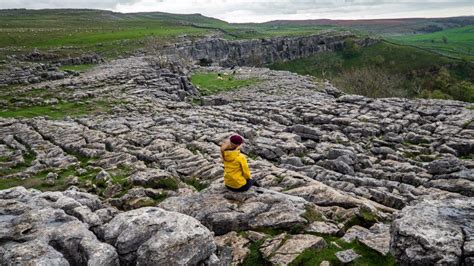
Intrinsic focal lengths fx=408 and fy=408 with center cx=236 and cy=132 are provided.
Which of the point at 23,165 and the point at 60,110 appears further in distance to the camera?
the point at 60,110

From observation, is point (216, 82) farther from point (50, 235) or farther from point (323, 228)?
point (50, 235)

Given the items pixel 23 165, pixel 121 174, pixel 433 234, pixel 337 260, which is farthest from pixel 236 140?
pixel 23 165

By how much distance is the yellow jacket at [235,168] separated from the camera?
1859cm

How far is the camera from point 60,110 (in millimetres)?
44406

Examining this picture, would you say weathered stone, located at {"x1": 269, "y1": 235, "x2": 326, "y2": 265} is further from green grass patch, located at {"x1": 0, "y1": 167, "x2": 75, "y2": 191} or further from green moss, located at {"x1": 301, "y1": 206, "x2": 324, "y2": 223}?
green grass patch, located at {"x1": 0, "y1": 167, "x2": 75, "y2": 191}

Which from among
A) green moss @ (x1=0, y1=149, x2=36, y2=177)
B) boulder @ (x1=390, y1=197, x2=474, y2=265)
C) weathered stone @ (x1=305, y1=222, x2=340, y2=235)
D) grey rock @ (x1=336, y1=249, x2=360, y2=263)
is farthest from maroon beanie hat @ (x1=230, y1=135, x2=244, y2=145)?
green moss @ (x1=0, y1=149, x2=36, y2=177)

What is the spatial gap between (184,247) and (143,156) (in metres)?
17.3

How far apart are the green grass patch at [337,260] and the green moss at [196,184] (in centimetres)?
1027

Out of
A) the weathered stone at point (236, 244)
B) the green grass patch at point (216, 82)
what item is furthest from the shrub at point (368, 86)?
the weathered stone at point (236, 244)

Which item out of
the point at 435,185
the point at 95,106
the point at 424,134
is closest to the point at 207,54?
the point at 95,106

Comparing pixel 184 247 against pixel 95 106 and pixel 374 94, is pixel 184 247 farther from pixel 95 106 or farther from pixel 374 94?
pixel 374 94

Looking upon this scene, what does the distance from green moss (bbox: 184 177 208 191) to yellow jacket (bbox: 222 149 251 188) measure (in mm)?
5837

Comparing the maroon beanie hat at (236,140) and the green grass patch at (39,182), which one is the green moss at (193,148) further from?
the maroon beanie hat at (236,140)

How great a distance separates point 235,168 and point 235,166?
9cm
